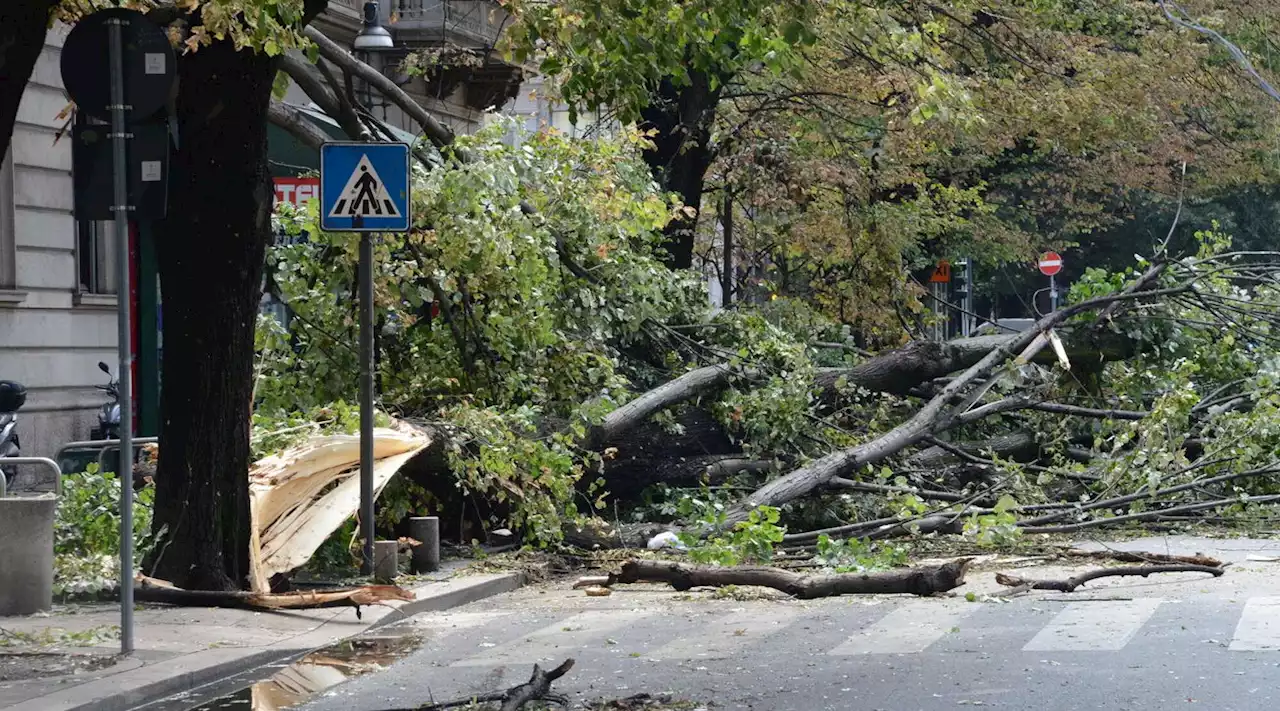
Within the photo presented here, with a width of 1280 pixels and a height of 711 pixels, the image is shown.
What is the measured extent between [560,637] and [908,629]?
184 centimetres

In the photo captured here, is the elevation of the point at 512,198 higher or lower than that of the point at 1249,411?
higher

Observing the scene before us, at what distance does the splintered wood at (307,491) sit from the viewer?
10.6 metres

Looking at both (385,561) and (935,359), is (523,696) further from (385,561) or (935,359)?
(935,359)

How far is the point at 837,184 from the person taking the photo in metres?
22.3

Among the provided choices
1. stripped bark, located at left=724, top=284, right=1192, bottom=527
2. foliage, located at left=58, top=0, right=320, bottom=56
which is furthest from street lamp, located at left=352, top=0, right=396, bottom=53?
foliage, located at left=58, top=0, right=320, bottom=56

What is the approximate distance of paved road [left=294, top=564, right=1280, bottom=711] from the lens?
6953 millimetres

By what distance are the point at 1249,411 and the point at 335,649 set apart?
10.1 m

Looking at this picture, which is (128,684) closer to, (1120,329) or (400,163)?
(400,163)

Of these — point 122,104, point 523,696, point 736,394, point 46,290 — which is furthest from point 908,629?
point 46,290

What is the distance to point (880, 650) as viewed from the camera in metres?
8.22

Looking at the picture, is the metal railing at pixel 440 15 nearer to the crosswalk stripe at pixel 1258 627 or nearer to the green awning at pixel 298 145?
the green awning at pixel 298 145

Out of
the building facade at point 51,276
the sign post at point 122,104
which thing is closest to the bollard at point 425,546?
the sign post at point 122,104

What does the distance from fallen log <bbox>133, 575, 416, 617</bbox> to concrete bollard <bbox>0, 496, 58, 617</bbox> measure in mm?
544

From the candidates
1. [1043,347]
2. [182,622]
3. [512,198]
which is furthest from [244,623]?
[1043,347]
